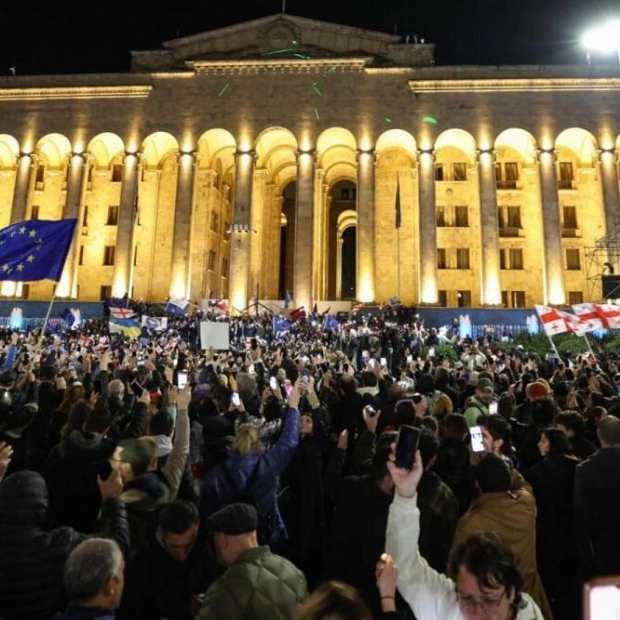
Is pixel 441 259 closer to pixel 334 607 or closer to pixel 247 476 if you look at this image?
pixel 247 476

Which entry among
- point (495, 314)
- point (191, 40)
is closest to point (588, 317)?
point (495, 314)

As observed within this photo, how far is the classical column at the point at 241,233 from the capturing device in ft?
107

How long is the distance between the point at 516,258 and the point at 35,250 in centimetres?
3242

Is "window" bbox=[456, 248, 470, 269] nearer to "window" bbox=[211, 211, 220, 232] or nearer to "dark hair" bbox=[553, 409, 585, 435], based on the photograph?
"window" bbox=[211, 211, 220, 232]

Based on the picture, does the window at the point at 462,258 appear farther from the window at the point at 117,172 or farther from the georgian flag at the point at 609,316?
the window at the point at 117,172

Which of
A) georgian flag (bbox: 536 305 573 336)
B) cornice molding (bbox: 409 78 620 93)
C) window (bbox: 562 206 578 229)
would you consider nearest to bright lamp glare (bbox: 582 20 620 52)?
georgian flag (bbox: 536 305 573 336)

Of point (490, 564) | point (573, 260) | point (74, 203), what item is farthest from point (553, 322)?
point (74, 203)

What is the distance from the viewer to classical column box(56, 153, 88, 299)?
33250mm

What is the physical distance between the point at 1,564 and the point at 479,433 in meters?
3.45

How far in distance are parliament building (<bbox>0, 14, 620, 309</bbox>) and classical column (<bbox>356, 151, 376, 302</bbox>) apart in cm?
12

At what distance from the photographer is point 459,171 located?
121 feet

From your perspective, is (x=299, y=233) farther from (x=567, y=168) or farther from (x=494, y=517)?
(x=494, y=517)

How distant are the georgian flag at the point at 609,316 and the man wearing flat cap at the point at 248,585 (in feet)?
43.7

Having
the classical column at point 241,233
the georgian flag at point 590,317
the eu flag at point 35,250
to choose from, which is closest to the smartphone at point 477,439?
the eu flag at point 35,250
